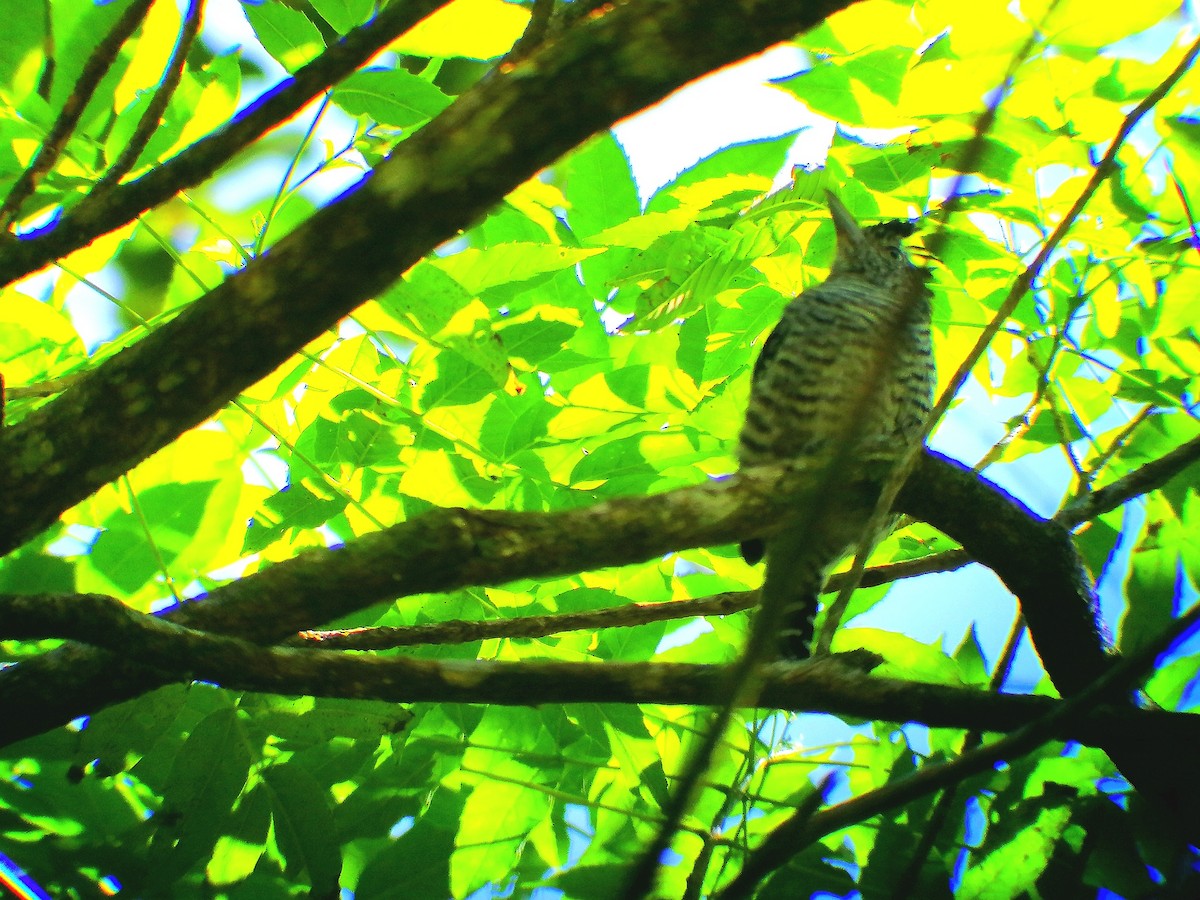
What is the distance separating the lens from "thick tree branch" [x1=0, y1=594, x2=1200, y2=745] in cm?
156

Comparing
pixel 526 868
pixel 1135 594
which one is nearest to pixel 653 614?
pixel 526 868

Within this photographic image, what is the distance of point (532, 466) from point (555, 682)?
34.2 inches

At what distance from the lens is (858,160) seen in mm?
2555

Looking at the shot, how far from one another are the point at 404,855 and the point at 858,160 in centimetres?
204

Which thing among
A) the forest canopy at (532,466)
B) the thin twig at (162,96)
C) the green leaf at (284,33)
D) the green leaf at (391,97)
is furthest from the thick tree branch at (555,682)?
the green leaf at (284,33)

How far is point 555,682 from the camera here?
5.55ft

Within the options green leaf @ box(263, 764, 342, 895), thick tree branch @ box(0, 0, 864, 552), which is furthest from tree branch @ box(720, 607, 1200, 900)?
green leaf @ box(263, 764, 342, 895)

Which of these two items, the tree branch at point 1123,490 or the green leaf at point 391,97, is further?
the tree branch at point 1123,490

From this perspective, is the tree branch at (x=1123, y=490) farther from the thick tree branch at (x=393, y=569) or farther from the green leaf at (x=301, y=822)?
the green leaf at (x=301, y=822)

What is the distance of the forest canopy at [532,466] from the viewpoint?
1.51 meters

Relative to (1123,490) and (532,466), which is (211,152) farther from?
(1123,490)

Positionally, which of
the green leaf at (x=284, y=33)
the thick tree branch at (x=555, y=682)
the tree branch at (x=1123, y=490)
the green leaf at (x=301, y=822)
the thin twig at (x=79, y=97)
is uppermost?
the tree branch at (x=1123, y=490)

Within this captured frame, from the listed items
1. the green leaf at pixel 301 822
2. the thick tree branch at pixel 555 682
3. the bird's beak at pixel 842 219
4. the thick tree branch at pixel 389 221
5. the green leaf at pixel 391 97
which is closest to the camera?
the thick tree branch at pixel 389 221

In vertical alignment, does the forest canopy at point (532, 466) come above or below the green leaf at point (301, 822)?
above
